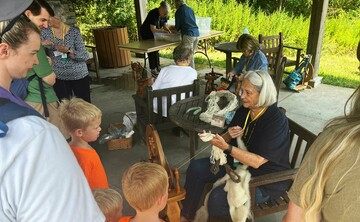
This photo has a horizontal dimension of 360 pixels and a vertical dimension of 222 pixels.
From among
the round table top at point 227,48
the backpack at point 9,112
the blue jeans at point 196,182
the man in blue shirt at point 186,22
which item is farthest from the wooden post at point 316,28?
the backpack at point 9,112

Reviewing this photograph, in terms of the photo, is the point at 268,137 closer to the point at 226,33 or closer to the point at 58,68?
the point at 58,68

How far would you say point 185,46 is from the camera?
3.46m

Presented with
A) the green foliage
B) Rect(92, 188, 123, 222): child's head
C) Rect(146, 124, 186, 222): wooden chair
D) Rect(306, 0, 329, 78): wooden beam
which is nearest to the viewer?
Rect(146, 124, 186, 222): wooden chair

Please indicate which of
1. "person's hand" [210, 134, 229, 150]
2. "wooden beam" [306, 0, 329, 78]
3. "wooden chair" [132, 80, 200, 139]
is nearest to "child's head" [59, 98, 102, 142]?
"person's hand" [210, 134, 229, 150]

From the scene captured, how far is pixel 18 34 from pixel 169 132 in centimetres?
326

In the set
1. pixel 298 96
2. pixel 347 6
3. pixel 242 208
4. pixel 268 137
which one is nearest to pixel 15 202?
pixel 242 208

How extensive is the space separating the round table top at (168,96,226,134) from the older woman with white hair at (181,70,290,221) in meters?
0.38

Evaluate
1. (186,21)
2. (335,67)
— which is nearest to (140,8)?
(186,21)

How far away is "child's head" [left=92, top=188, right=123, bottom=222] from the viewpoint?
1584 mm

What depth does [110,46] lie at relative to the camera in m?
7.12

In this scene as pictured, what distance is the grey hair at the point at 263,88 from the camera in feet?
6.76

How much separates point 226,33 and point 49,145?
9267 millimetres

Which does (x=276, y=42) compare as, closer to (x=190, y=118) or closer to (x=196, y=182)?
(x=190, y=118)

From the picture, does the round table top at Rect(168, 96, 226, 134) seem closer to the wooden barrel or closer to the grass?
the grass
